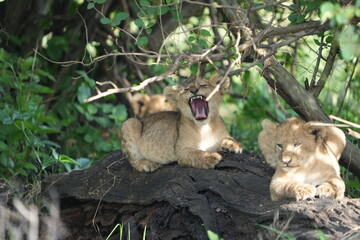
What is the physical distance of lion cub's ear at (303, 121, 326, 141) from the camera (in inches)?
202

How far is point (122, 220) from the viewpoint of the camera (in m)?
6.22

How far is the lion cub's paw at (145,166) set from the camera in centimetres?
667

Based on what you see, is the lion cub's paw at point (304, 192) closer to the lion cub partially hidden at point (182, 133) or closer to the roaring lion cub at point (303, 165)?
the roaring lion cub at point (303, 165)

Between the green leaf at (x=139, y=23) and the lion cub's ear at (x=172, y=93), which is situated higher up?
the green leaf at (x=139, y=23)

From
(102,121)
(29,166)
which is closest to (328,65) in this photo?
(29,166)

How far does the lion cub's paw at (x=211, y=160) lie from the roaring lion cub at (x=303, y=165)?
3.37 feet

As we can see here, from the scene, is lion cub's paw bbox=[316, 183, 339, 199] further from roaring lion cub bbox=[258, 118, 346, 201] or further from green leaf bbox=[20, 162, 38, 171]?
green leaf bbox=[20, 162, 38, 171]

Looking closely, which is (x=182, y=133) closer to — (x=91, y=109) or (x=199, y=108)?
(x=199, y=108)

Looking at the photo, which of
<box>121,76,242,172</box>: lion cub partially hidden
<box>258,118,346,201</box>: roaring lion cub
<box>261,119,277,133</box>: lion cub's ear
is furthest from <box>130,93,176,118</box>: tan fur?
<box>258,118,346,201</box>: roaring lion cub

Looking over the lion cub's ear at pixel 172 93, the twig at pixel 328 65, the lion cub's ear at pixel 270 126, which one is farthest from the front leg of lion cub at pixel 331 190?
the lion cub's ear at pixel 172 93

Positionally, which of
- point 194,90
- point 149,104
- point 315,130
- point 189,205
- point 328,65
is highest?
point 328,65

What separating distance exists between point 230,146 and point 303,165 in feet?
5.45

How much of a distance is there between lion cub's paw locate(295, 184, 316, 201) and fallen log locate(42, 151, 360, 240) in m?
0.05

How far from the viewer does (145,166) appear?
21.9 ft
